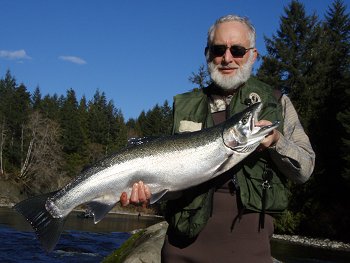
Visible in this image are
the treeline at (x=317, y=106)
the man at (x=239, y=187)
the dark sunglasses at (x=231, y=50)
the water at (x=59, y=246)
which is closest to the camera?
the man at (x=239, y=187)

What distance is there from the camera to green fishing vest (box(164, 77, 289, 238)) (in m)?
3.50

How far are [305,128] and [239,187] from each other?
3378 centimetres

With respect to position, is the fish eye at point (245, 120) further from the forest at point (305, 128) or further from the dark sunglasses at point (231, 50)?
the forest at point (305, 128)

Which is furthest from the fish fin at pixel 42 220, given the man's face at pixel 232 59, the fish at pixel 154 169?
the man's face at pixel 232 59

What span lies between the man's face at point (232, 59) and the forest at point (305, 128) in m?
14.3

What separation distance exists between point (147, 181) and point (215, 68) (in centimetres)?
118

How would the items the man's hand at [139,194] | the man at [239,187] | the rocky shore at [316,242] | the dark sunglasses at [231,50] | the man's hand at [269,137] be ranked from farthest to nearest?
the rocky shore at [316,242]
the dark sunglasses at [231,50]
the man's hand at [139,194]
the man at [239,187]
the man's hand at [269,137]

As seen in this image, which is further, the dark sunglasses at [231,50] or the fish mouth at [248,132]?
the dark sunglasses at [231,50]

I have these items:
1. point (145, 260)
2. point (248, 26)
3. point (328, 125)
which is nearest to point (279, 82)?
point (328, 125)

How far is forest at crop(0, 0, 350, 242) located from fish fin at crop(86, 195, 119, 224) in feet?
47.4

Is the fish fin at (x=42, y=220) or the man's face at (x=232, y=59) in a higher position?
the man's face at (x=232, y=59)

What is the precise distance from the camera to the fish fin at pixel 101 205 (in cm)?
368

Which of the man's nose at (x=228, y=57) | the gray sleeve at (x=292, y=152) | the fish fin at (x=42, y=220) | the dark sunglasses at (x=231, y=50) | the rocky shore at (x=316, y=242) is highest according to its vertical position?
the dark sunglasses at (x=231, y=50)

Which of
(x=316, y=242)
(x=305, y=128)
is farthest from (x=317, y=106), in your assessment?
(x=316, y=242)
